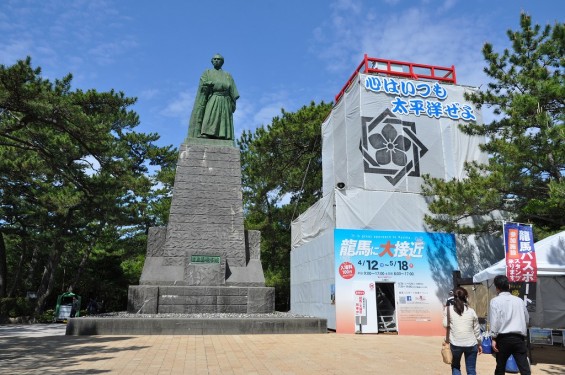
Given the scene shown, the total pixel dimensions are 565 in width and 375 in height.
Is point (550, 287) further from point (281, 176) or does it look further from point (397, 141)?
point (281, 176)

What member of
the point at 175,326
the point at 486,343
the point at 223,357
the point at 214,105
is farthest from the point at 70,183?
the point at 486,343

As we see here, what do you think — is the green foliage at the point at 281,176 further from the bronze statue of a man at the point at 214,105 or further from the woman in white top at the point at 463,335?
the woman in white top at the point at 463,335

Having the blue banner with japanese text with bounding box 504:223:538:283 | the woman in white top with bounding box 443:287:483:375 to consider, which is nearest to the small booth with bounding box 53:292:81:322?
the blue banner with japanese text with bounding box 504:223:538:283

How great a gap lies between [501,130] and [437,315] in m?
5.77

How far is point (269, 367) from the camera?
5.46 m

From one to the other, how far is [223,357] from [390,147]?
1042 centimetres

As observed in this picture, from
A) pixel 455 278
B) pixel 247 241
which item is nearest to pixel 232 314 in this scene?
pixel 247 241

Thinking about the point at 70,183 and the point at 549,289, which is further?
the point at 70,183

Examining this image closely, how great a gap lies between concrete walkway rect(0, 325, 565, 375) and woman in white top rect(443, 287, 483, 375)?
65.9 inches

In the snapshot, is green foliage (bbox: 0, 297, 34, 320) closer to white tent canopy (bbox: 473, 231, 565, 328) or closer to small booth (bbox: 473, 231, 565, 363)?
small booth (bbox: 473, 231, 565, 363)

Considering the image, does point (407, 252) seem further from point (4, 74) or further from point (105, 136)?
point (4, 74)

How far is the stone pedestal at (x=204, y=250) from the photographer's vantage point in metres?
10.1

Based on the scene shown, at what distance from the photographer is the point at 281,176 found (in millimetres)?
20859

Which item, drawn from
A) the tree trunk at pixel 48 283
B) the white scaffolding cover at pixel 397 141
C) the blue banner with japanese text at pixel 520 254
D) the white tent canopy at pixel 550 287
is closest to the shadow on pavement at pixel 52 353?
the blue banner with japanese text at pixel 520 254
